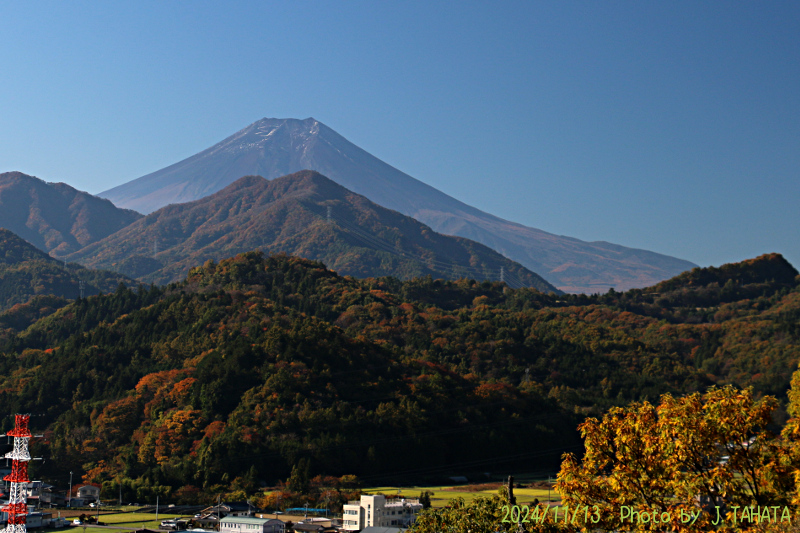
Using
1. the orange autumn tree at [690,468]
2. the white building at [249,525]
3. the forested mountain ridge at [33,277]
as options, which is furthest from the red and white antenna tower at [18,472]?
the forested mountain ridge at [33,277]

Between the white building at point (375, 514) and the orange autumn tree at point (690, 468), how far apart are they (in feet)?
77.1

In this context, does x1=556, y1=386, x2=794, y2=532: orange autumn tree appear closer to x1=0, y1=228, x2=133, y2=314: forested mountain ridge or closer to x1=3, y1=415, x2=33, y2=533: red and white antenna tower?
x1=3, y1=415, x2=33, y2=533: red and white antenna tower

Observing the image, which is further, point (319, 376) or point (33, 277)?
point (33, 277)

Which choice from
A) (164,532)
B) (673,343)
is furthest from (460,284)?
(164,532)

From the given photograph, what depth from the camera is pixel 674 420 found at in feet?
34.0

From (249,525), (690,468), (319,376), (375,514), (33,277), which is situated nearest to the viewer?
(690,468)

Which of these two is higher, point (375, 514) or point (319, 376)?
point (319, 376)

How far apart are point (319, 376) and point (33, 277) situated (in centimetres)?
8949

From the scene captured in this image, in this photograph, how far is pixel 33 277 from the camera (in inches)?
5143

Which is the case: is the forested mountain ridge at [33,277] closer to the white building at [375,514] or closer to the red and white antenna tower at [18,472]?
the white building at [375,514]

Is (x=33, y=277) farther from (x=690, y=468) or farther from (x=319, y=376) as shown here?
(x=690, y=468)

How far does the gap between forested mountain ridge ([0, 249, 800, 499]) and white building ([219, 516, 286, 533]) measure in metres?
10.6

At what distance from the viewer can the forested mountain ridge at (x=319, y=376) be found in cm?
4956

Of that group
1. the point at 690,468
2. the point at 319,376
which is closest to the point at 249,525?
the point at 319,376
